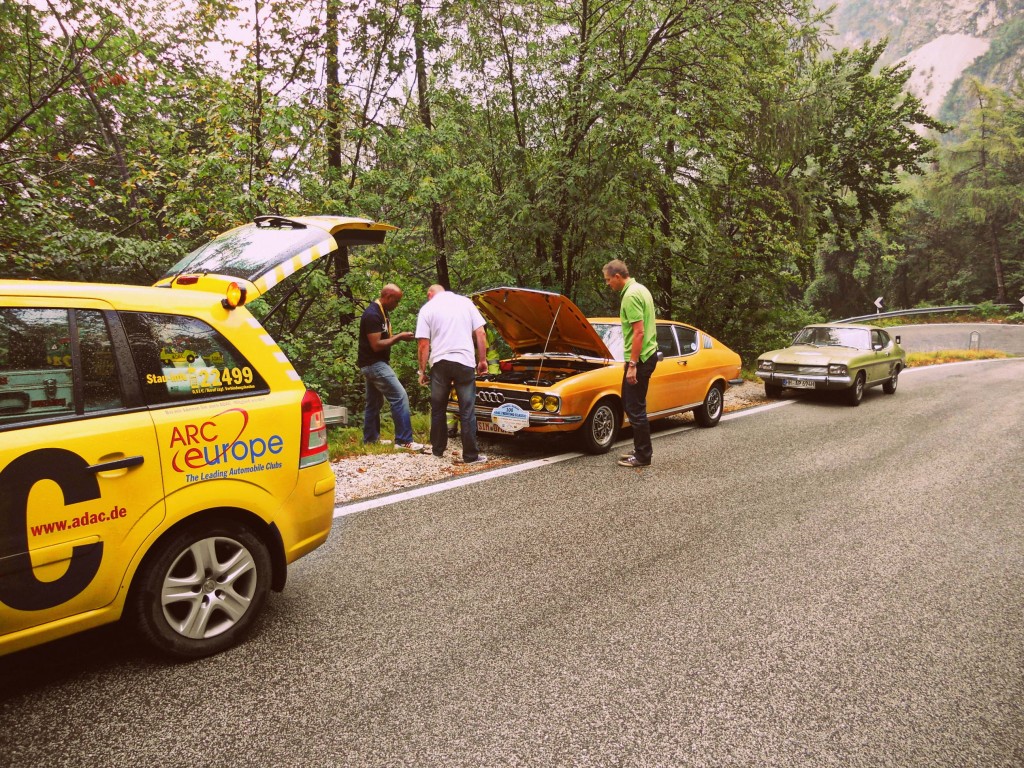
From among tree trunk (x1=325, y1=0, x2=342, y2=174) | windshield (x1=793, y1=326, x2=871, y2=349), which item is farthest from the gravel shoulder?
windshield (x1=793, y1=326, x2=871, y2=349)

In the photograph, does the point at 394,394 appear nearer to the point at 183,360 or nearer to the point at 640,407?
the point at 640,407

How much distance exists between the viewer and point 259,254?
3.49 meters

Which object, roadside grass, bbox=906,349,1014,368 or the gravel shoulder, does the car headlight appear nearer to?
the gravel shoulder

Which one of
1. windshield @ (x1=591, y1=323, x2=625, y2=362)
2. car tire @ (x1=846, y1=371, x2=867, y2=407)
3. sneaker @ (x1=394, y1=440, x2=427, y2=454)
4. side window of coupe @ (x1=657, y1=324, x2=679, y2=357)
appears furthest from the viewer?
car tire @ (x1=846, y1=371, x2=867, y2=407)

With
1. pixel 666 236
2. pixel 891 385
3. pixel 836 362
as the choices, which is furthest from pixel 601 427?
pixel 891 385

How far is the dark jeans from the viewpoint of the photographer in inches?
260

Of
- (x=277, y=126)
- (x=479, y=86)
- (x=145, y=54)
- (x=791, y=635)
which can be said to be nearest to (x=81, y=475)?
(x=791, y=635)

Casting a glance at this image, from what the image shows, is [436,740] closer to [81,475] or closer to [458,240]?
[81,475]

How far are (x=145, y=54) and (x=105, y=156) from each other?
193cm

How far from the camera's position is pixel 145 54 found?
9133 mm

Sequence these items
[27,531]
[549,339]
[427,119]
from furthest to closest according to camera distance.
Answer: [427,119], [549,339], [27,531]

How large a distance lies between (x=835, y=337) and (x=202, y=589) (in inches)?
492

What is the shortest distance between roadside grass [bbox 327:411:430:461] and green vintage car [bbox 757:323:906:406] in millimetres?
6931

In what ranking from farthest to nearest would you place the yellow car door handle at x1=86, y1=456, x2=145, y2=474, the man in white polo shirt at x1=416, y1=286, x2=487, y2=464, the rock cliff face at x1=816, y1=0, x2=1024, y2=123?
the rock cliff face at x1=816, y1=0, x2=1024, y2=123
the man in white polo shirt at x1=416, y1=286, x2=487, y2=464
the yellow car door handle at x1=86, y1=456, x2=145, y2=474
